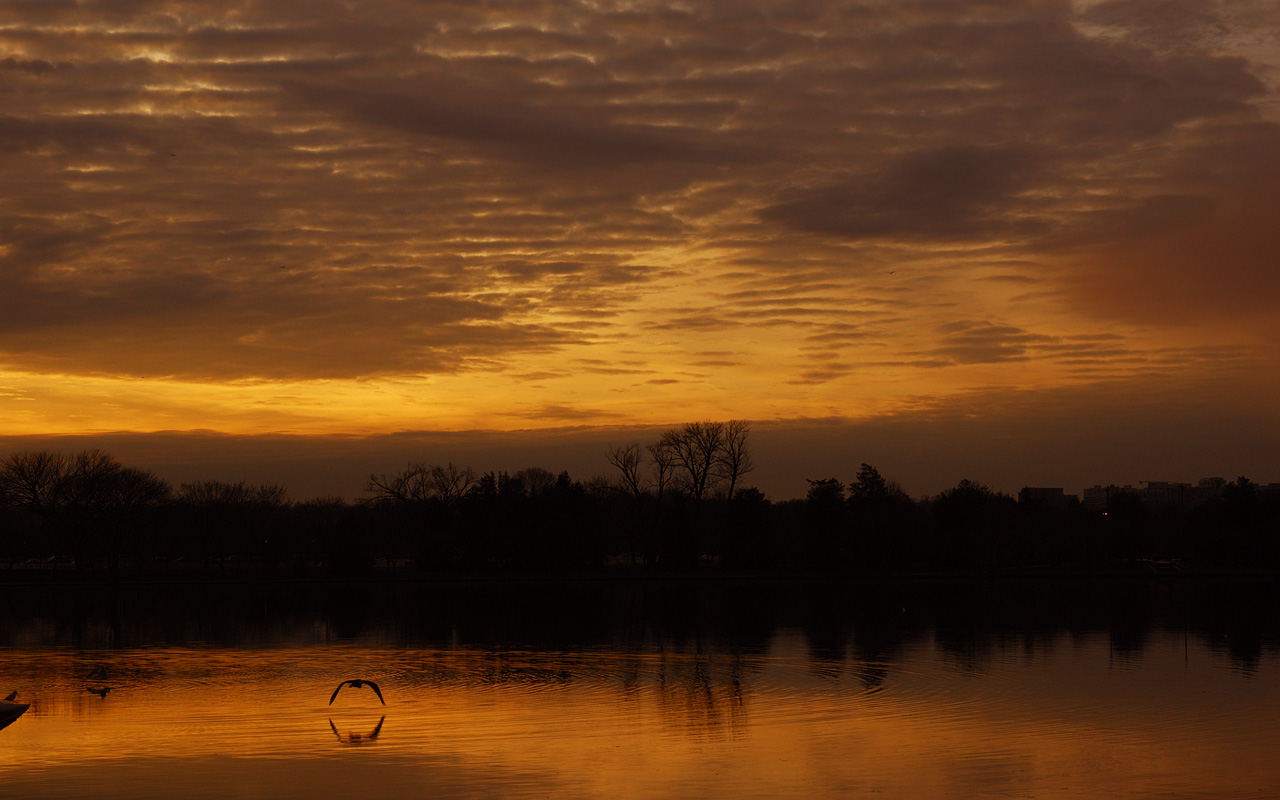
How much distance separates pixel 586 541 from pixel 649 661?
61.6 metres

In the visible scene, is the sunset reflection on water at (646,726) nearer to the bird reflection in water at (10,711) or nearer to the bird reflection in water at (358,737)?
the bird reflection in water at (358,737)

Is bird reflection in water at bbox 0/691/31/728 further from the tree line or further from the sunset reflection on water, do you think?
the tree line

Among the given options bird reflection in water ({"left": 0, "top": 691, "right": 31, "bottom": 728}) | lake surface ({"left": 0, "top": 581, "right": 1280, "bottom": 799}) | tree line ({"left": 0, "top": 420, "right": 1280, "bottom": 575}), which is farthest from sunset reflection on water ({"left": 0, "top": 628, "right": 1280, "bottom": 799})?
tree line ({"left": 0, "top": 420, "right": 1280, "bottom": 575})

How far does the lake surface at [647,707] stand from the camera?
64.2 ft

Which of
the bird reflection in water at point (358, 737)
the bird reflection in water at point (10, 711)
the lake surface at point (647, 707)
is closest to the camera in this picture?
the lake surface at point (647, 707)

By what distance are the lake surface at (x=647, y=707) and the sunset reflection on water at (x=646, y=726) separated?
94mm

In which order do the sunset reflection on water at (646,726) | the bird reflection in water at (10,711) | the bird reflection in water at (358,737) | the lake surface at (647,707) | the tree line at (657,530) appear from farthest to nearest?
the tree line at (657,530) → the bird reflection in water at (10,711) → the bird reflection in water at (358,737) → the lake surface at (647,707) → the sunset reflection on water at (646,726)

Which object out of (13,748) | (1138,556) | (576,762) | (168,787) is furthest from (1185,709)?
(1138,556)

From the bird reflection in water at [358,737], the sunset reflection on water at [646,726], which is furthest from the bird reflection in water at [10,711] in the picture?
the bird reflection in water at [358,737]

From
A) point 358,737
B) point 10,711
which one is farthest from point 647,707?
point 10,711

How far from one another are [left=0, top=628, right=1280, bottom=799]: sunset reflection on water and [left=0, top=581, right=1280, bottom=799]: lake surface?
0.09 m

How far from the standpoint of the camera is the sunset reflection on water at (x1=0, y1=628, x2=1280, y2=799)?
A: 19.3 meters

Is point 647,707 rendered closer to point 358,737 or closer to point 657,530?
point 358,737

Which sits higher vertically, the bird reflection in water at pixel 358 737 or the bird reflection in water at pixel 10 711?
the bird reflection in water at pixel 10 711
